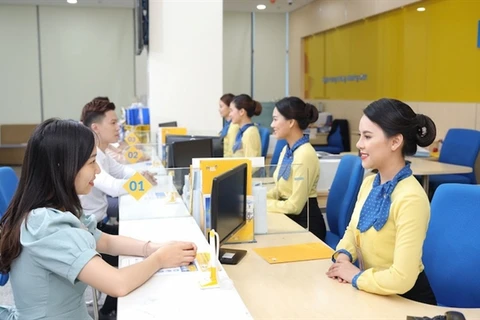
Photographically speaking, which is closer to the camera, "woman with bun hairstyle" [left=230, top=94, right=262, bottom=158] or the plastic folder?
the plastic folder

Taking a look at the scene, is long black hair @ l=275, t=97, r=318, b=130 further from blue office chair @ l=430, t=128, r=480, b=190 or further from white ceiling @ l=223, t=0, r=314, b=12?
white ceiling @ l=223, t=0, r=314, b=12

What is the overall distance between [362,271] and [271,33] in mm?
9033

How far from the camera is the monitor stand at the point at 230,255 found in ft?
6.53

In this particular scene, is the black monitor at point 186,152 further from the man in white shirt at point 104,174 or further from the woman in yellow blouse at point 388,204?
the woman in yellow blouse at point 388,204

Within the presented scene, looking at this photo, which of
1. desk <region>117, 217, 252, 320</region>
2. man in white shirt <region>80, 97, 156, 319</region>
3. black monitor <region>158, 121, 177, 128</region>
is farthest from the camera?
black monitor <region>158, 121, 177, 128</region>

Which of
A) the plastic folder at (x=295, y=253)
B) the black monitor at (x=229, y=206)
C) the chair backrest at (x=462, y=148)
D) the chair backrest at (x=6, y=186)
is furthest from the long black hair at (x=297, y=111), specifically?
the chair backrest at (x=462, y=148)

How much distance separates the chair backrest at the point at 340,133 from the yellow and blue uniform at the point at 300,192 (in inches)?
207

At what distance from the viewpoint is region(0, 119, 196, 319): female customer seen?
1395mm

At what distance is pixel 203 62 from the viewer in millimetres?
4758

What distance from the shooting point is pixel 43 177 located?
1471mm

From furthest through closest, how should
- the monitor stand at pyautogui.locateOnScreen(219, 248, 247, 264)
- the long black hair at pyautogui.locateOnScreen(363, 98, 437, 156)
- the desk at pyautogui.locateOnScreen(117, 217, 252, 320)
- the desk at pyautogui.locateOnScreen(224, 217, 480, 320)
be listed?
the monitor stand at pyautogui.locateOnScreen(219, 248, 247, 264) → the long black hair at pyautogui.locateOnScreen(363, 98, 437, 156) → the desk at pyautogui.locateOnScreen(224, 217, 480, 320) → the desk at pyautogui.locateOnScreen(117, 217, 252, 320)

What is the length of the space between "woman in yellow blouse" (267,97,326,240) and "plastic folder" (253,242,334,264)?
548 mm

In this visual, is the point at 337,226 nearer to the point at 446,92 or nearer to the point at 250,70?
the point at 446,92

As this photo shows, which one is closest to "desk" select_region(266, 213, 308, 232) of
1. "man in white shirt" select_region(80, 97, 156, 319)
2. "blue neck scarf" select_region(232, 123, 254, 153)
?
"man in white shirt" select_region(80, 97, 156, 319)
